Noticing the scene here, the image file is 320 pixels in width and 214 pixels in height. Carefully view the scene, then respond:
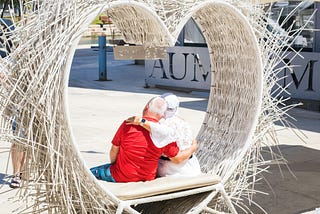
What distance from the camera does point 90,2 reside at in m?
3.97

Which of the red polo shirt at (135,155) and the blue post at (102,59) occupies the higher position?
the red polo shirt at (135,155)

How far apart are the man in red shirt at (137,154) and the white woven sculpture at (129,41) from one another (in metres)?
0.37

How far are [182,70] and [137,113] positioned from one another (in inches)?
146

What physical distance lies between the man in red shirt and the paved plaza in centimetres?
76

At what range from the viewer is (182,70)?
14336mm

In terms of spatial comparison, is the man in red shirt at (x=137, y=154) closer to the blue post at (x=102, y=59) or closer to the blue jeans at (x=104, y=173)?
the blue jeans at (x=104, y=173)

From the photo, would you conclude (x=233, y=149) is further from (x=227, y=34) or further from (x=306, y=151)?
(x=306, y=151)

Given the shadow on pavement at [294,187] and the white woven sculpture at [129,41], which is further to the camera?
the shadow on pavement at [294,187]

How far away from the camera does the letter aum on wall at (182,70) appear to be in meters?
13.9

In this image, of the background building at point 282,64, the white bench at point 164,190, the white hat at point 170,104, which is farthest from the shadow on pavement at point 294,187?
the background building at point 282,64

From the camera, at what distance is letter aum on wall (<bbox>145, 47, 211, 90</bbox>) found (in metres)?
13.9

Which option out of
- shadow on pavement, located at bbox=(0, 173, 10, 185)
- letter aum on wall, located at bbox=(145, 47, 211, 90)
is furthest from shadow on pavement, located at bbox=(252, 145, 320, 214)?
letter aum on wall, located at bbox=(145, 47, 211, 90)

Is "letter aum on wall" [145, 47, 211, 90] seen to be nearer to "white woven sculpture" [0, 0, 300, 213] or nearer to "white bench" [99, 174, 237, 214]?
"white woven sculpture" [0, 0, 300, 213]

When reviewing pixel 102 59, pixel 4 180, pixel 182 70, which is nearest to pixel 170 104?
pixel 4 180
